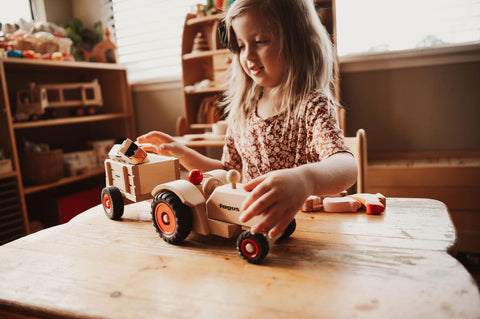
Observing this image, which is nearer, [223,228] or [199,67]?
[223,228]

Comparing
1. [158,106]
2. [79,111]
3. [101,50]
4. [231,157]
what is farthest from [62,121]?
[231,157]

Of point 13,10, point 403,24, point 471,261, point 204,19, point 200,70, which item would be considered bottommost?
point 471,261

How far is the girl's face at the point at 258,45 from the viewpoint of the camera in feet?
2.66

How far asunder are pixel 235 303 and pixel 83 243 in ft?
1.18

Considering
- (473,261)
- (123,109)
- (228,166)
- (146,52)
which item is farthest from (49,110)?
(473,261)

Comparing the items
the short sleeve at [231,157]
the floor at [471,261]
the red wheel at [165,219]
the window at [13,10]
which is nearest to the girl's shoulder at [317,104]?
the short sleeve at [231,157]

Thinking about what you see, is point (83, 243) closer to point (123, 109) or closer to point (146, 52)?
point (123, 109)

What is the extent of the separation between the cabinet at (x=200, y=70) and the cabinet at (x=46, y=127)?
22.7 inches

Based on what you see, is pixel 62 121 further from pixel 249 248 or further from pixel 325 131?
pixel 249 248

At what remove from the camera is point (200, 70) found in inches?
95.8

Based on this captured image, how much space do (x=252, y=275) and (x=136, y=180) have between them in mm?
358

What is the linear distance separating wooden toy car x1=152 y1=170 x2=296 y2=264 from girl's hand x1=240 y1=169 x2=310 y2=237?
2.4 inches

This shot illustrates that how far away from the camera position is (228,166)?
1.10 metres

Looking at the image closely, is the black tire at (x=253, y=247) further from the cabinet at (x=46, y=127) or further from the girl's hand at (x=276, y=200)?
the cabinet at (x=46, y=127)
